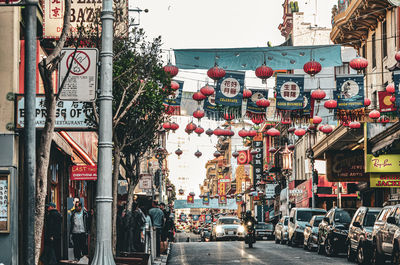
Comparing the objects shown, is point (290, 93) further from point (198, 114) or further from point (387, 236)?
point (387, 236)

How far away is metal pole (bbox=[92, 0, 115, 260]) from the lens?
10953 mm

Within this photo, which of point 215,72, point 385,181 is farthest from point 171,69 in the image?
point 385,181

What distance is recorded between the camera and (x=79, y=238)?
70.2 ft

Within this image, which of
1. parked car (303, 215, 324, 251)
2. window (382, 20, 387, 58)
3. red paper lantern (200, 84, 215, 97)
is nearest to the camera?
red paper lantern (200, 84, 215, 97)

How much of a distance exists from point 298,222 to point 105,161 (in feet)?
82.4

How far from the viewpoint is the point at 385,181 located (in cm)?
3194

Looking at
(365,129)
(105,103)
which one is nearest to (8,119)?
(105,103)

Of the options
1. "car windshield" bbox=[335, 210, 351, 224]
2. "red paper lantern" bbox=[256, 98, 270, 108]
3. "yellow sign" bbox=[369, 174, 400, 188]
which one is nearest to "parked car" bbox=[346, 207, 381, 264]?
"car windshield" bbox=[335, 210, 351, 224]

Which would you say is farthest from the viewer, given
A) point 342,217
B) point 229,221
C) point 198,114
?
point 229,221

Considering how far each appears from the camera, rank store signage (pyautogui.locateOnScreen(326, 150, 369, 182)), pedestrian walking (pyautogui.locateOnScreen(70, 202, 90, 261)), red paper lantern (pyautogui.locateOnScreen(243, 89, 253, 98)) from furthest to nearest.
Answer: store signage (pyautogui.locateOnScreen(326, 150, 369, 182)), red paper lantern (pyautogui.locateOnScreen(243, 89, 253, 98)), pedestrian walking (pyautogui.locateOnScreen(70, 202, 90, 261))

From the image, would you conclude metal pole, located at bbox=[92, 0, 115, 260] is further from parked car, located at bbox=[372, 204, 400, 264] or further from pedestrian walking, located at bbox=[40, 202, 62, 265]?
parked car, located at bbox=[372, 204, 400, 264]

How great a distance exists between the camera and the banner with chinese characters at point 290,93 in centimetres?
2530

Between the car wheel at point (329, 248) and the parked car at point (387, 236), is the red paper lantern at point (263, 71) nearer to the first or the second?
the parked car at point (387, 236)

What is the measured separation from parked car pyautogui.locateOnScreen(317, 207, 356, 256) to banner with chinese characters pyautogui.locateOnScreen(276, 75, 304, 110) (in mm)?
3992
